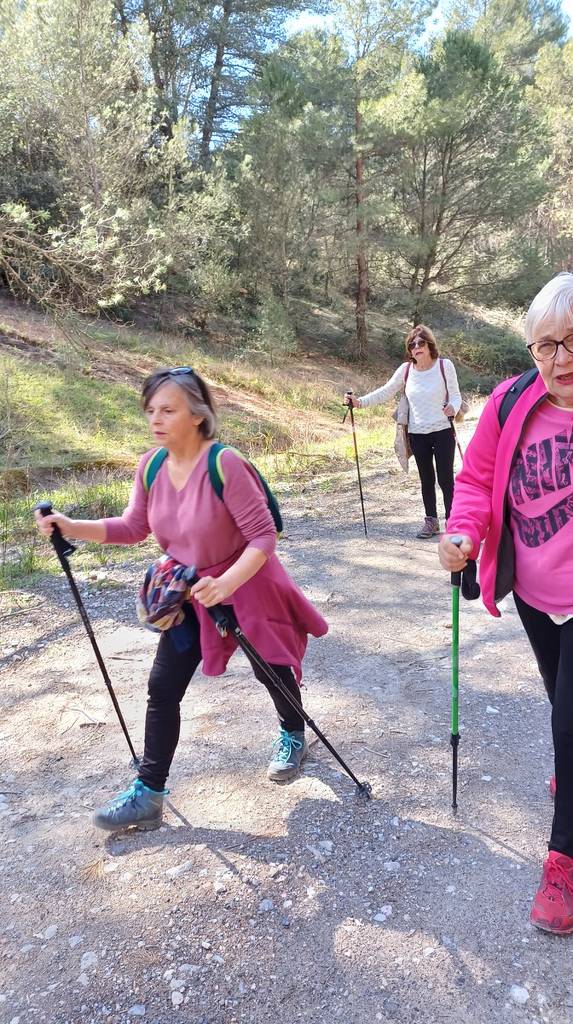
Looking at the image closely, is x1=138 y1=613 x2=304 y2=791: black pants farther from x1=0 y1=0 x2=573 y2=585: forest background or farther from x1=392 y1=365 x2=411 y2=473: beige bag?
x1=0 y1=0 x2=573 y2=585: forest background

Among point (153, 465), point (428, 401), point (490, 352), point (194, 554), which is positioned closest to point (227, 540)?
point (194, 554)

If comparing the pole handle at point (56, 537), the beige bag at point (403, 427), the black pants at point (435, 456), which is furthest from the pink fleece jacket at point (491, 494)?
the beige bag at point (403, 427)

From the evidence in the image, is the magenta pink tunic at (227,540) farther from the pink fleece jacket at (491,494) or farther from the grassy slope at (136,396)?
the grassy slope at (136,396)

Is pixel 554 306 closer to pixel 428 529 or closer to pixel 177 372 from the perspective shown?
pixel 177 372

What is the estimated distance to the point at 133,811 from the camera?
2637 millimetres

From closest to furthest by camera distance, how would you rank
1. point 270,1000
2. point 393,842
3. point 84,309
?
point 270,1000
point 393,842
point 84,309

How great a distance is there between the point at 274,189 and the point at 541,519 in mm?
22298

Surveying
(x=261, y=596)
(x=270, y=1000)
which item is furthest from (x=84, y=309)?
(x=270, y=1000)

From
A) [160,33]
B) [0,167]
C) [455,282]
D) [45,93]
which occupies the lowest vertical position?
[455,282]

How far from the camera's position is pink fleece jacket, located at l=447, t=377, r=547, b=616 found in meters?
2.17

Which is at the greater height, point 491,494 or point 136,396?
point 491,494

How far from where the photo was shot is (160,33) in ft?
77.0

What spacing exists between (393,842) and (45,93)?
1936 centimetres

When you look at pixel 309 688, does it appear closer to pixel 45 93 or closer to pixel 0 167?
pixel 45 93
